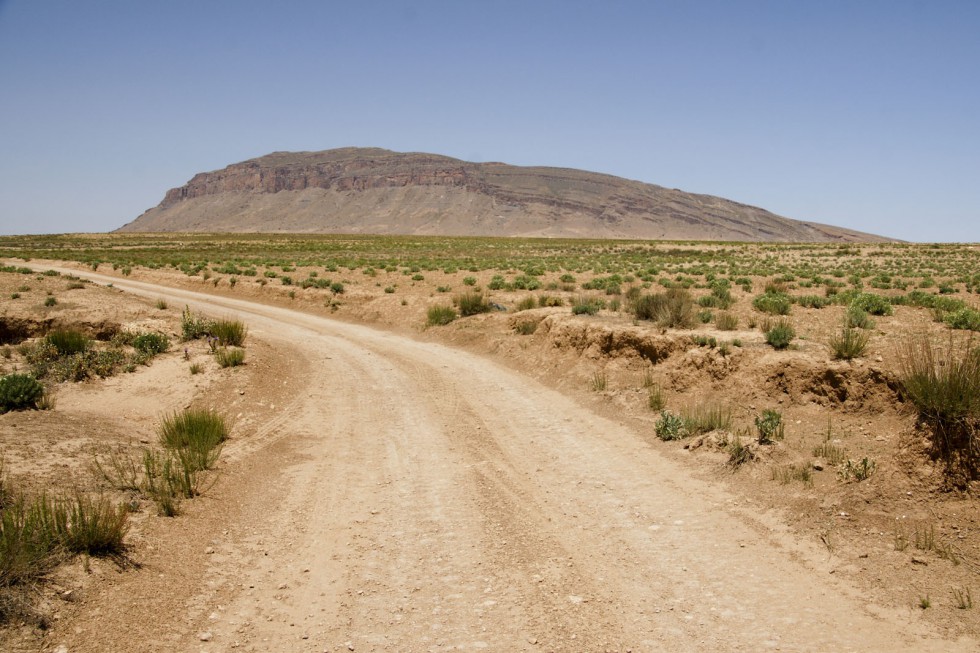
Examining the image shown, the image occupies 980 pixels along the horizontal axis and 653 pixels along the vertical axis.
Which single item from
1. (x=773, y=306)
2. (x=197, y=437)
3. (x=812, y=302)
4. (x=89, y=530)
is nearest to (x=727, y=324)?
(x=773, y=306)

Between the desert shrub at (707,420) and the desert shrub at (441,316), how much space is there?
1160 cm

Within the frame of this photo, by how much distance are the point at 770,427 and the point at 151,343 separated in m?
13.0

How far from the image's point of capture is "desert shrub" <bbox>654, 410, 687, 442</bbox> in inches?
357

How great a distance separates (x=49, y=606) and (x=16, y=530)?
Answer: 734 mm

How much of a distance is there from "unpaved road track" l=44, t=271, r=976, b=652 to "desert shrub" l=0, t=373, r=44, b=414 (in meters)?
3.29

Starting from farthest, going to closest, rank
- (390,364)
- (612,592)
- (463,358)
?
(463,358)
(390,364)
(612,592)

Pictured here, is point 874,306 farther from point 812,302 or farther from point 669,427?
→ point 669,427

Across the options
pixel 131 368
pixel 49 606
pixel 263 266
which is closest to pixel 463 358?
pixel 131 368

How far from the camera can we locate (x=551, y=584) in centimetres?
532

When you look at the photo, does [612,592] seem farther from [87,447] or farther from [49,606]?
[87,447]

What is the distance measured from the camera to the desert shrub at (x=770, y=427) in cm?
808

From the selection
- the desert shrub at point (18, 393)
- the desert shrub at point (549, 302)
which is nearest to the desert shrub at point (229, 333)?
the desert shrub at point (18, 393)

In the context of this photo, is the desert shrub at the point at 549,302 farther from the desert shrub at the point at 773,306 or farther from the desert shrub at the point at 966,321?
the desert shrub at the point at 966,321

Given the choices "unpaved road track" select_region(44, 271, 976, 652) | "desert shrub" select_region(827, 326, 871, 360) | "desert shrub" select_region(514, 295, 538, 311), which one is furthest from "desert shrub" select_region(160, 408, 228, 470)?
"desert shrub" select_region(514, 295, 538, 311)
